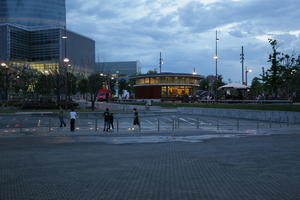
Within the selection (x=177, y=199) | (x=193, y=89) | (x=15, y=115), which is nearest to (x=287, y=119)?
(x=177, y=199)

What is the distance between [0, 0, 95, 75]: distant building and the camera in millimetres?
127125

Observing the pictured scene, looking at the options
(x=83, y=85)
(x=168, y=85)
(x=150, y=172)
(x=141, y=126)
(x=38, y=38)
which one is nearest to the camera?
(x=150, y=172)

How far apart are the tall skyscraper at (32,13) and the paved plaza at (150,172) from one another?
480 feet

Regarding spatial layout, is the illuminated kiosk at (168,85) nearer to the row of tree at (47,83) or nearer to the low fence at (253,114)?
the row of tree at (47,83)

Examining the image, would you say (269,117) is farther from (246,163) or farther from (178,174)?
(178,174)

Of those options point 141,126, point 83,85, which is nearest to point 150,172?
point 141,126

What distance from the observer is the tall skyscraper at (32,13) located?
15100 cm

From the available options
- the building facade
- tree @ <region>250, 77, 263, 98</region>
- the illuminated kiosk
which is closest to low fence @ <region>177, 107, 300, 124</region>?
tree @ <region>250, 77, 263, 98</region>

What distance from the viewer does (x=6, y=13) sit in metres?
151

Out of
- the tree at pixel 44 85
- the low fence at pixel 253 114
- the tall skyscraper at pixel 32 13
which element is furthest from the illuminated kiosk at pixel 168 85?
the tall skyscraper at pixel 32 13

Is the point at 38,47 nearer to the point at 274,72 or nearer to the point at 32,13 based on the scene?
the point at 32,13

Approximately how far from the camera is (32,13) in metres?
155

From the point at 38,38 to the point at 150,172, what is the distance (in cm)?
13992

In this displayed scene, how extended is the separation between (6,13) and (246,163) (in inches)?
6350
